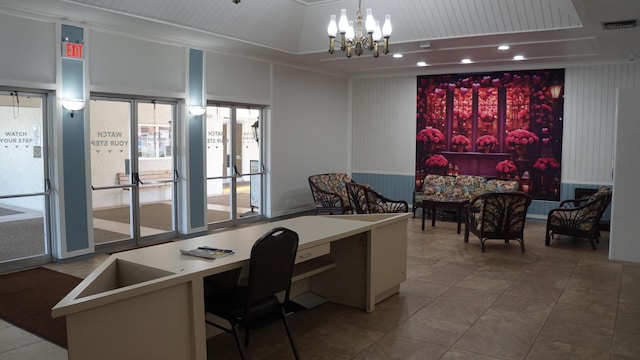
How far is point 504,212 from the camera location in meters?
7.16

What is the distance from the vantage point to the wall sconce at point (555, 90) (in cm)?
961

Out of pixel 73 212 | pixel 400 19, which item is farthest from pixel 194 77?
pixel 400 19

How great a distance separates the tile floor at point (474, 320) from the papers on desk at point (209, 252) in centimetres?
83

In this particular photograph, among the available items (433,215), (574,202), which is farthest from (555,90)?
(433,215)

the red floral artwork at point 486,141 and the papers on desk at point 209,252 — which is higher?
the red floral artwork at point 486,141

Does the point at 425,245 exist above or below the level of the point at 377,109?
below

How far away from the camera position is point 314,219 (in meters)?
5.08

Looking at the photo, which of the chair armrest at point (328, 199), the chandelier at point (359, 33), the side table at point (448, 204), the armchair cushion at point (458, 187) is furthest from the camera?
the armchair cushion at point (458, 187)

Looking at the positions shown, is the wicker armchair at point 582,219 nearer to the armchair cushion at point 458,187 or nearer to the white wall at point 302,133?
the armchair cushion at point 458,187

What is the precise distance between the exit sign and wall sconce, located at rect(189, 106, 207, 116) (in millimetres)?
1893

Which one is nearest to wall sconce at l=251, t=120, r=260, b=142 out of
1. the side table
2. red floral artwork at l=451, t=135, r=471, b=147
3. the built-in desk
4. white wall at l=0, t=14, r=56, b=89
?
the side table

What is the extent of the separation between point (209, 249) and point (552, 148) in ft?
26.6

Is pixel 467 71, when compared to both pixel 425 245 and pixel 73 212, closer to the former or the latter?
pixel 425 245

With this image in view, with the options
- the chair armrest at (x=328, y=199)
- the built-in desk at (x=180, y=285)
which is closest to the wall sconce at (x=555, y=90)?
the chair armrest at (x=328, y=199)
